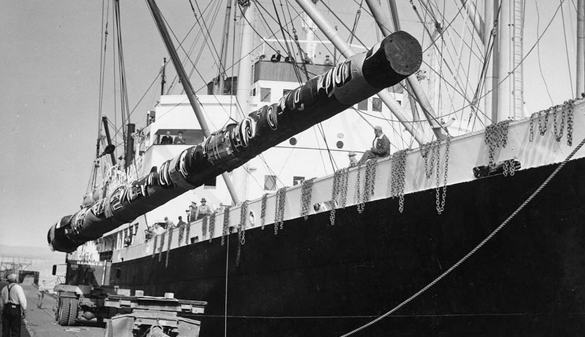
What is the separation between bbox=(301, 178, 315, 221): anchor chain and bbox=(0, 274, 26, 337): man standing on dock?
4896 mm

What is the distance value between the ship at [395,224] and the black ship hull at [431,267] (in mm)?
17

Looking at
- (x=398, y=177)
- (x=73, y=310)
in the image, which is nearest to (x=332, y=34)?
(x=398, y=177)

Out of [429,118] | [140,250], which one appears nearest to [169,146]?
[140,250]

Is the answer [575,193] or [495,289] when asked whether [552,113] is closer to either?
[575,193]

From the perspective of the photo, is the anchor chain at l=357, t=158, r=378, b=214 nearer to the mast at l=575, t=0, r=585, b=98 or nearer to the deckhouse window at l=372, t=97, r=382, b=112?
the mast at l=575, t=0, r=585, b=98

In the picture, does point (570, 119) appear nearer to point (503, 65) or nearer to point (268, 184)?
point (503, 65)

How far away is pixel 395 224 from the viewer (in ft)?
35.6

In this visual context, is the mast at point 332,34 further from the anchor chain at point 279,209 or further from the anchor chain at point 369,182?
the anchor chain at point 369,182

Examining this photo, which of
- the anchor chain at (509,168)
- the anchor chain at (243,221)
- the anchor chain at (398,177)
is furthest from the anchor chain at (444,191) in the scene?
the anchor chain at (243,221)

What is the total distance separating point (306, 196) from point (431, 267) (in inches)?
124

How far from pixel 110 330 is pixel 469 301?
15.2ft

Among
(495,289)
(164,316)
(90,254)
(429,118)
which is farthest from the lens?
(90,254)

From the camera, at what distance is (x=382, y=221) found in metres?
11.1

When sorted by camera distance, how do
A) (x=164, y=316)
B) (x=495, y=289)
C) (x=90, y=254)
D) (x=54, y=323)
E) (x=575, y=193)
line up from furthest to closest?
1. (x=90, y=254)
2. (x=54, y=323)
3. (x=164, y=316)
4. (x=495, y=289)
5. (x=575, y=193)
